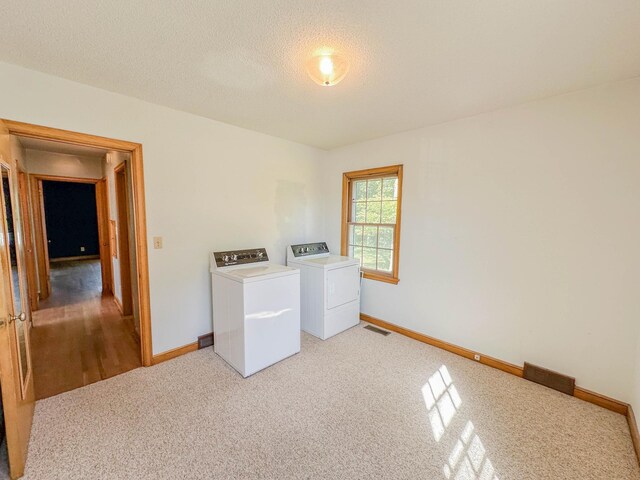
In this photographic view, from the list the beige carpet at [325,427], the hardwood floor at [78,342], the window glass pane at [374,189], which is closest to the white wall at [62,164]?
the hardwood floor at [78,342]

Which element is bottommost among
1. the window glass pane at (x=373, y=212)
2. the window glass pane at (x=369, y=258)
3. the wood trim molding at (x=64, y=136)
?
the window glass pane at (x=369, y=258)

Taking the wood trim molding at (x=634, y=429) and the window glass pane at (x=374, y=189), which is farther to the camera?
the window glass pane at (x=374, y=189)

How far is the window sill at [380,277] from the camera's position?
337cm

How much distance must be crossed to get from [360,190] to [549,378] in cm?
278

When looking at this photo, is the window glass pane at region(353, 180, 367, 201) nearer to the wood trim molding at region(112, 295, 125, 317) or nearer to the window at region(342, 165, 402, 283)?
the window at region(342, 165, 402, 283)

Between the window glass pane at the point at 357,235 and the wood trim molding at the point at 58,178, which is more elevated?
the wood trim molding at the point at 58,178

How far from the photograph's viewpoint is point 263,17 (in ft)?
4.54

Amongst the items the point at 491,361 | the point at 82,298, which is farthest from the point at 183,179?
the point at 82,298

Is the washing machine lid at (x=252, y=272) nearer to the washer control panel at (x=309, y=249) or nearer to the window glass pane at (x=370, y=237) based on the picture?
the washer control panel at (x=309, y=249)

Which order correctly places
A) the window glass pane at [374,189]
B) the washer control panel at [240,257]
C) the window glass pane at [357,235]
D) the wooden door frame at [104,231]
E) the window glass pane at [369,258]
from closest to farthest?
the washer control panel at [240,257] < the window glass pane at [374,189] < the window glass pane at [369,258] < the window glass pane at [357,235] < the wooden door frame at [104,231]

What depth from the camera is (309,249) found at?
371 centimetres

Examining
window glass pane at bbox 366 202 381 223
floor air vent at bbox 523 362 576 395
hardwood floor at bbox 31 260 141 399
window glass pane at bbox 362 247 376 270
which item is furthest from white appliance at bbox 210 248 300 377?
floor air vent at bbox 523 362 576 395

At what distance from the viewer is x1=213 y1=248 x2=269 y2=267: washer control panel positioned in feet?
9.33

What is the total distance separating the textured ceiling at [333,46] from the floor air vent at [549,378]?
2293 millimetres
